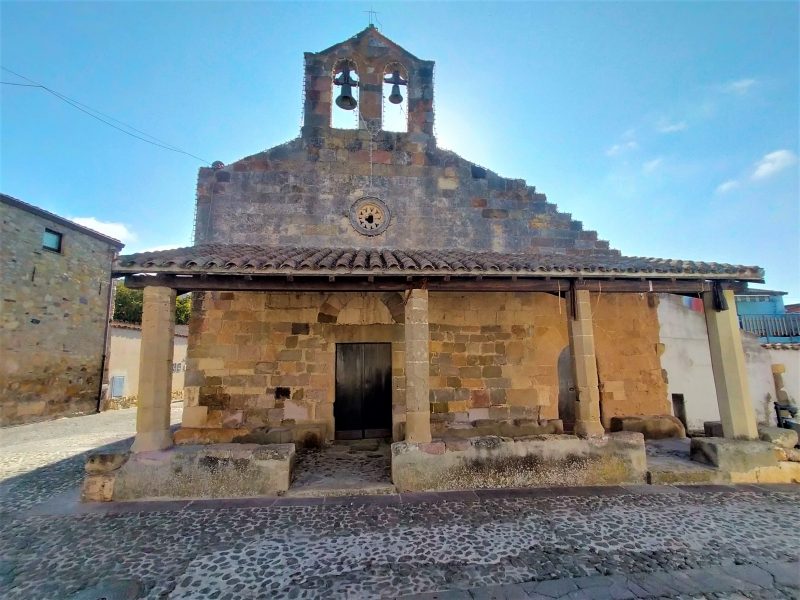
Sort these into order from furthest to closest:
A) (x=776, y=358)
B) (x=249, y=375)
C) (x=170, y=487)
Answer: (x=776, y=358), (x=249, y=375), (x=170, y=487)

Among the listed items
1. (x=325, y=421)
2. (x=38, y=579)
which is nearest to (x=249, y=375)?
(x=325, y=421)

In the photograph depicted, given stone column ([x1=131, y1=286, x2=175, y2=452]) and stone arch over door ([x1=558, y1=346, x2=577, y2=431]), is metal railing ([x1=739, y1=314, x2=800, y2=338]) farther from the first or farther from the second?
stone column ([x1=131, y1=286, x2=175, y2=452])

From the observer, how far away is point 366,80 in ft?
26.7

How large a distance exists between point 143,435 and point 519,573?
4.69m

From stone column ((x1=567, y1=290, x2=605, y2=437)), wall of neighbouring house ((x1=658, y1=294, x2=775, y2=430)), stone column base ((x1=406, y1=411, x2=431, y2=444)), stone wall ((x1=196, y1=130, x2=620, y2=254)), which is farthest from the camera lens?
wall of neighbouring house ((x1=658, y1=294, x2=775, y2=430))

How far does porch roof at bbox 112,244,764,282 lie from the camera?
4.98m

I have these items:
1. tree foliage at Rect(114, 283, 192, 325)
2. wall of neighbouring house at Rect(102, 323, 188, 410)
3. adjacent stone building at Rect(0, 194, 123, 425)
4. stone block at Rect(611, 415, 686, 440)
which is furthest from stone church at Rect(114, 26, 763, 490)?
tree foliage at Rect(114, 283, 192, 325)

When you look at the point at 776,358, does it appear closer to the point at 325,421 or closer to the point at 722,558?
the point at 722,558

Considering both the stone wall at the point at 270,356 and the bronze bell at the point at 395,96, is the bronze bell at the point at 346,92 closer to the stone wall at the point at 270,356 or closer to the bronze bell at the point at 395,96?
the bronze bell at the point at 395,96

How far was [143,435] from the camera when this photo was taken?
195 inches

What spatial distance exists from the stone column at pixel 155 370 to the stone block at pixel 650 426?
770cm

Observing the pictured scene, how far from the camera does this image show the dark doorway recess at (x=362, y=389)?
752 centimetres

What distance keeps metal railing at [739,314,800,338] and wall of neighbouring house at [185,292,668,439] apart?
1196cm

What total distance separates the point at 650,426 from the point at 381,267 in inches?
247
